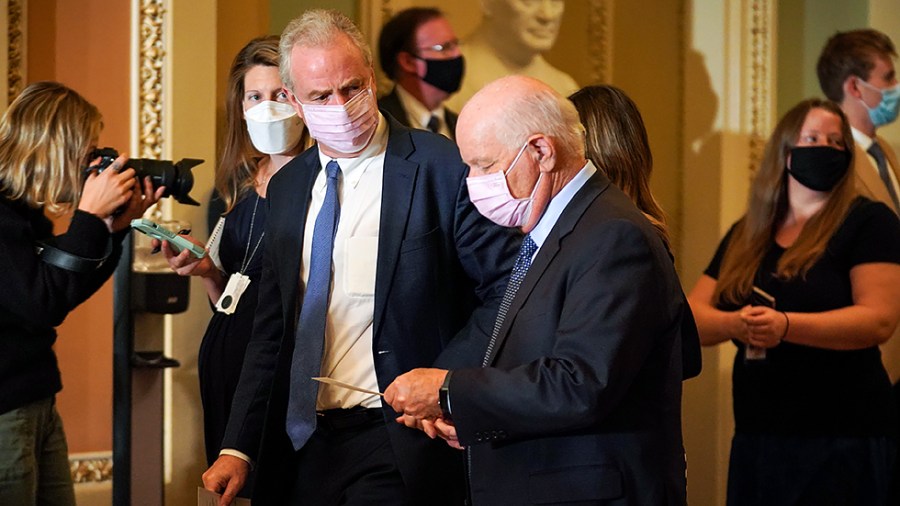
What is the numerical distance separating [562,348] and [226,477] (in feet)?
3.38

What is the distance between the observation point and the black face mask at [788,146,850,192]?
409 cm

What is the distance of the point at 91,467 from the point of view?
4.27 meters

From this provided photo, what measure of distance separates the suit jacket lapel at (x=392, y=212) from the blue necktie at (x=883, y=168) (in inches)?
128

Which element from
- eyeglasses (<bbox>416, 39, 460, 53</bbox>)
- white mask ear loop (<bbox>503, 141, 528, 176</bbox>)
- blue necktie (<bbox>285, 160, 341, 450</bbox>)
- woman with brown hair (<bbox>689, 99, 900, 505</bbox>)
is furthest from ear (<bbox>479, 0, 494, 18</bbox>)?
white mask ear loop (<bbox>503, 141, 528, 176</bbox>)

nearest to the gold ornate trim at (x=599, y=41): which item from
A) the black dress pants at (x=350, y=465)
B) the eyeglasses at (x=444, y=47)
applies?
the eyeglasses at (x=444, y=47)

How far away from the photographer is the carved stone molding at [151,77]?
13.8 ft

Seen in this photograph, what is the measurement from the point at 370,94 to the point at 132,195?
920 millimetres

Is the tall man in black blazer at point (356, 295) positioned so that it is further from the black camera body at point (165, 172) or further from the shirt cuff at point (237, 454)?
the black camera body at point (165, 172)

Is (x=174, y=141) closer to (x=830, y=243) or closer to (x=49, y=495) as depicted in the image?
(x=49, y=495)

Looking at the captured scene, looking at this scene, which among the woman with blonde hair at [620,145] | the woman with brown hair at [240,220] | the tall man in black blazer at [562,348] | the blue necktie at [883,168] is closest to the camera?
the tall man in black blazer at [562,348]

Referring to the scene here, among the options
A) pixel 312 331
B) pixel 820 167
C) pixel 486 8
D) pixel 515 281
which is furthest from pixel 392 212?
pixel 486 8

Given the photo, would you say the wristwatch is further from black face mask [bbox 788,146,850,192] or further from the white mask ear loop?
black face mask [bbox 788,146,850,192]

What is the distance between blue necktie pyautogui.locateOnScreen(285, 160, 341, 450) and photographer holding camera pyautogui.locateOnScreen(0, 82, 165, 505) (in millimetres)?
816

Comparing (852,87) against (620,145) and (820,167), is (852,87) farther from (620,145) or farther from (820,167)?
(620,145)
